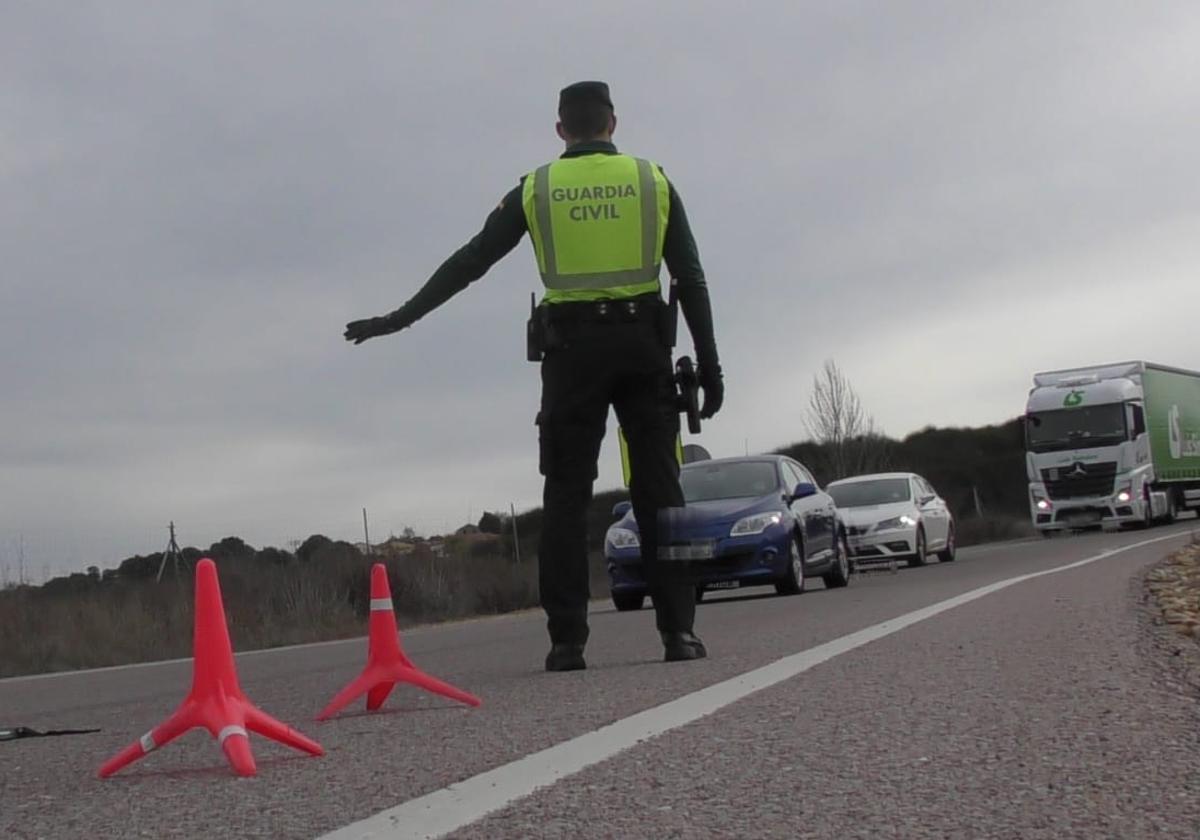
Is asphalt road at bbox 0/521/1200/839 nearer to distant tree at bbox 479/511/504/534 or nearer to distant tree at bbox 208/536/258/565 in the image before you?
distant tree at bbox 208/536/258/565

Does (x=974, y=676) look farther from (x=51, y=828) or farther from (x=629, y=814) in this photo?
(x=51, y=828)

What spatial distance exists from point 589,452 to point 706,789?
329 centimetres

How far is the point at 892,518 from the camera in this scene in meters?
24.3

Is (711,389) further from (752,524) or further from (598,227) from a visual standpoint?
(752,524)

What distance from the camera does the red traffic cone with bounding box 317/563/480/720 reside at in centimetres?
595

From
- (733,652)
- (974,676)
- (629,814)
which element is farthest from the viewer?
(733,652)

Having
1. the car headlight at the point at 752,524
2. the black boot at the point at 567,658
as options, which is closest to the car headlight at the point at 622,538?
the car headlight at the point at 752,524

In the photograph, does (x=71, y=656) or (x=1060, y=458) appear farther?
(x=1060, y=458)

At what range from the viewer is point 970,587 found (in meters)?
12.5

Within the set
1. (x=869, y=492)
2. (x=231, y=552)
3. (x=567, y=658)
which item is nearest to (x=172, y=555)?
(x=231, y=552)

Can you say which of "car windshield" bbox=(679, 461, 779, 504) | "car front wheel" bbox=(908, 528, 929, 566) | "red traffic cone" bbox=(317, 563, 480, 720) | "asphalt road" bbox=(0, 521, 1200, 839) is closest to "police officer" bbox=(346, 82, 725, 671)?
"asphalt road" bbox=(0, 521, 1200, 839)

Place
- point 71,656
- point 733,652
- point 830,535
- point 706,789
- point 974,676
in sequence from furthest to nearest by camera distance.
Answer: point 830,535
point 71,656
point 733,652
point 974,676
point 706,789

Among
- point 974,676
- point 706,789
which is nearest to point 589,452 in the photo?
point 974,676

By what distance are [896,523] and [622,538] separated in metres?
9.09
